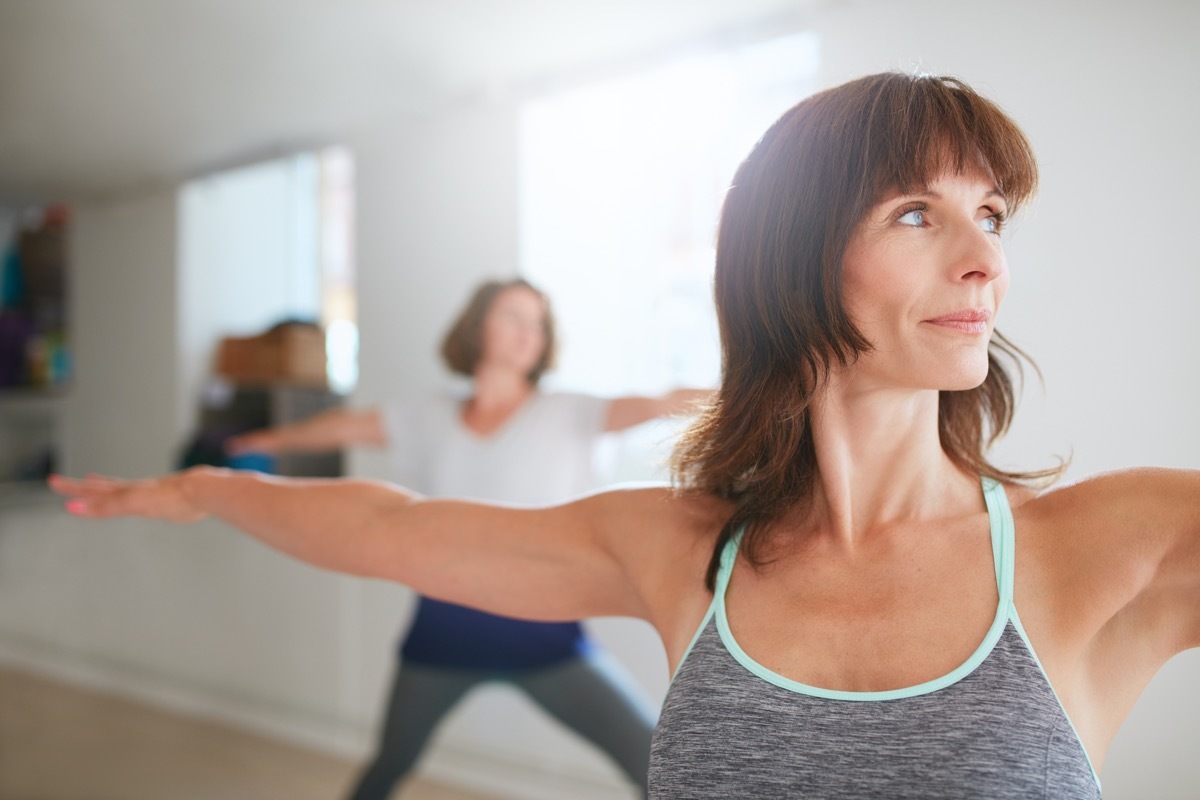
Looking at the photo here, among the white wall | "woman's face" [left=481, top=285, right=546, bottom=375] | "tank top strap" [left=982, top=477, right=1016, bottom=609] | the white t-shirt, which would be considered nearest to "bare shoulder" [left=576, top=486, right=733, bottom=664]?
"tank top strap" [left=982, top=477, right=1016, bottom=609]

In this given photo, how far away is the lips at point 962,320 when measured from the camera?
921mm

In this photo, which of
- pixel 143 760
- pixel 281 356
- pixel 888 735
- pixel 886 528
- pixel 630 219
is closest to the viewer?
→ pixel 888 735

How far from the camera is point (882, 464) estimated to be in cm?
104

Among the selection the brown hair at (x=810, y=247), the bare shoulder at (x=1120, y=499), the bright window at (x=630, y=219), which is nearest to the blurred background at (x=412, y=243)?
the bright window at (x=630, y=219)

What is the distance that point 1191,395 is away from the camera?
58.9 inches

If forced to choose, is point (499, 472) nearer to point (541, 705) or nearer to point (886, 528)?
point (541, 705)

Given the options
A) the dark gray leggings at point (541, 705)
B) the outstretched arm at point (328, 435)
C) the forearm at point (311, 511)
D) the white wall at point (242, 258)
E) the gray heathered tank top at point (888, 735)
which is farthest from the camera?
the white wall at point (242, 258)

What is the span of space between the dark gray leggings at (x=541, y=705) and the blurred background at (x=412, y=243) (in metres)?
0.72

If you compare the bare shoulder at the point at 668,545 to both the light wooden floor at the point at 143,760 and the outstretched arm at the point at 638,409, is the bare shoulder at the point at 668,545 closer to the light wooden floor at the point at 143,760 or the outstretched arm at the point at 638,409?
the outstretched arm at the point at 638,409

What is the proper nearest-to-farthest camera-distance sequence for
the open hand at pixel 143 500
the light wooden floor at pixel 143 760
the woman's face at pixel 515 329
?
the open hand at pixel 143 500, the woman's face at pixel 515 329, the light wooden floor at pixel 143 760

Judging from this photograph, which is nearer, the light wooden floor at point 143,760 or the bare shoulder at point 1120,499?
the bare shoulder at point 1120,499

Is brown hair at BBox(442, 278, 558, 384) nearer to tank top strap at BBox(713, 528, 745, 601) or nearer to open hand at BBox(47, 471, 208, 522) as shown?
open hand at BBox(47, 471, 208, 522)

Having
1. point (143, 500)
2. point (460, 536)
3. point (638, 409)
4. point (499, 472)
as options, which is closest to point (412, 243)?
point (499, 472)

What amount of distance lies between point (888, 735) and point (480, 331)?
1.99 m
